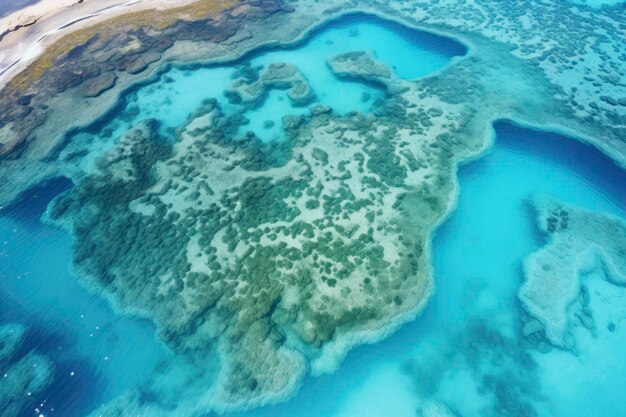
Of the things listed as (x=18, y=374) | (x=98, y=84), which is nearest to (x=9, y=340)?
(x=18, y=374)

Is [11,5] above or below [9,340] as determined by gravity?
above

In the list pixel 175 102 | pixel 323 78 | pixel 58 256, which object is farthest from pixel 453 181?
pixel 58 256

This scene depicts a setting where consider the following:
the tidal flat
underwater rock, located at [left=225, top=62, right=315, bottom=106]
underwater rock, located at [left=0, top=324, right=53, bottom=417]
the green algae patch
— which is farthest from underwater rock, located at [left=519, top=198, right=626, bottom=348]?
underwater rock, located at [left=0, top=324, right=53, bottom=417]

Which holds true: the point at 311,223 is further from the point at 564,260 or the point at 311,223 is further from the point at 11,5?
the point at 11,5

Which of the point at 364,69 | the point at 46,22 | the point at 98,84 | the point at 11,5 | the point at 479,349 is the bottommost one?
the point at 479,349

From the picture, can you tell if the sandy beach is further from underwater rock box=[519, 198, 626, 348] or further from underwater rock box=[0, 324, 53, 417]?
underwater rock box=[519, 198, 626, 348]

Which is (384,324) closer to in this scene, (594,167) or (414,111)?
(414,111)

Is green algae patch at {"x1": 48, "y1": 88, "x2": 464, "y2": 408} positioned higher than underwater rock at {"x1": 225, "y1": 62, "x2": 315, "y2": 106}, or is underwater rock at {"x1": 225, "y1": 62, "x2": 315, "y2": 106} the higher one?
underwater rock at {"x1": 225, "y1": 62, "x2": 315, "y2": 106}

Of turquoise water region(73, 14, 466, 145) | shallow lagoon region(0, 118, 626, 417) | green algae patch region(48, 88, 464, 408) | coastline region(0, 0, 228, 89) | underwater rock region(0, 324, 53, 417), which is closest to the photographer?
underwater rock region(0, 324, 53, 417)
